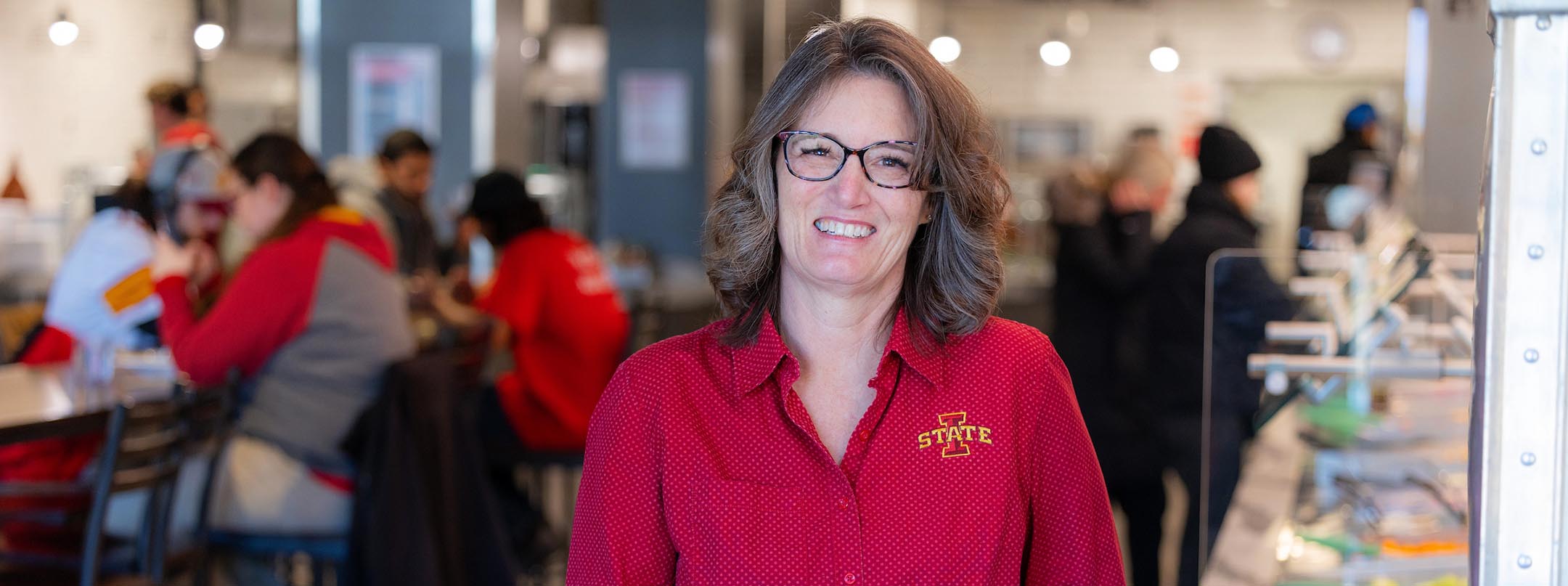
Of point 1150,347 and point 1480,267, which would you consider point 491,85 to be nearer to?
point 1150,347

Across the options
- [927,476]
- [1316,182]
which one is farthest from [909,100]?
[1316,182]

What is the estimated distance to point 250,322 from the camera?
143 inches

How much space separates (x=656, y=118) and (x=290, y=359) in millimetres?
6197

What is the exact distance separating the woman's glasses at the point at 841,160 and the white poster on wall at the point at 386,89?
710cm

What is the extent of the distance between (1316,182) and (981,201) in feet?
11.3

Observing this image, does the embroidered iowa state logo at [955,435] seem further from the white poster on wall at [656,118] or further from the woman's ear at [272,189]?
the white poster on wall at [656,118]

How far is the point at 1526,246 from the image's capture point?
1162 millimetres

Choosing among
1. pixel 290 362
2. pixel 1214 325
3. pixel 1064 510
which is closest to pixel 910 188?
pixel 1064 510

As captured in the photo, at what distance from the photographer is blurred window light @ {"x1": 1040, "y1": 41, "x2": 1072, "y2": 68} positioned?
41.4 ft

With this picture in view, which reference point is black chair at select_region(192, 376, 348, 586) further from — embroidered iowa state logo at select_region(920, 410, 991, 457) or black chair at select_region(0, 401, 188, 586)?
embroidered iowa state logo at select_region(920, 410, 991, 457)

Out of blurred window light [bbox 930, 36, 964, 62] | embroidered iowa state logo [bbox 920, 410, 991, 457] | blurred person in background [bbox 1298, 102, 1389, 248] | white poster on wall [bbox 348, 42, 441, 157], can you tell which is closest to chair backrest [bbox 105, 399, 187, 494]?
embroidered iowa state logo [bbox 920, 410, 991, 457]

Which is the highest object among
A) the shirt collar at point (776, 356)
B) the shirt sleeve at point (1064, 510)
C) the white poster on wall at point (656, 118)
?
the white poster on wall at point (656, 118)

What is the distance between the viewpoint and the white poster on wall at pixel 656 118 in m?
9.68

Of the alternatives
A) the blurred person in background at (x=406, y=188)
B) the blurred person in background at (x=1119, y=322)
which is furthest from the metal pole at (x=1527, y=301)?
the blurred person in background at (x=406, y=188)
